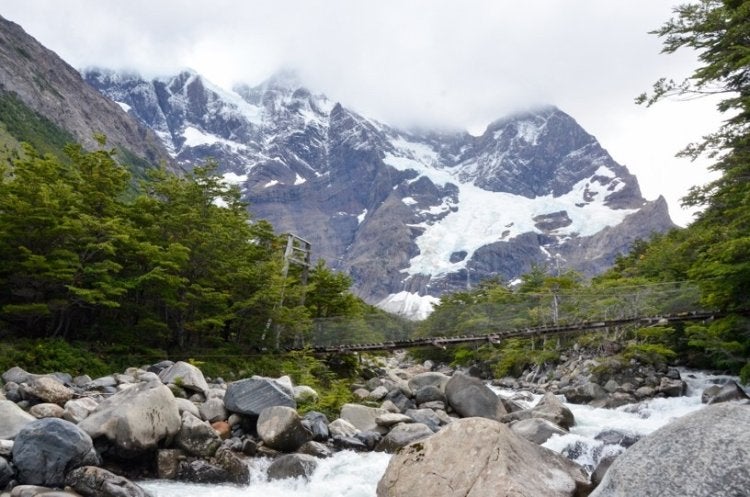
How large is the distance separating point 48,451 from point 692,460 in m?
7.69

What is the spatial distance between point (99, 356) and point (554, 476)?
12631 millimetres

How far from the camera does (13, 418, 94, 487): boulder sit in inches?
290

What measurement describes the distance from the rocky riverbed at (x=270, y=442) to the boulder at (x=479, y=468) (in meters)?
0.02

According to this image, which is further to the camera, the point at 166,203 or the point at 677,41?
the point at 166,203

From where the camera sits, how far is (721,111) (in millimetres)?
15141

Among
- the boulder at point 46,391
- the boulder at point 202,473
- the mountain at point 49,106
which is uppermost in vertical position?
the mountain at point 49,106

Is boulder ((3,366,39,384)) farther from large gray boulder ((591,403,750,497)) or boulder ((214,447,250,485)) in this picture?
large gray boulder ((591,403,750,497))

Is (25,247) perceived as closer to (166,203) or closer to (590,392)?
(166,203)

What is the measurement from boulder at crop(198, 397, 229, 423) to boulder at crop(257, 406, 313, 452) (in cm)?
89

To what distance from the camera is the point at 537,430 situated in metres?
11.7

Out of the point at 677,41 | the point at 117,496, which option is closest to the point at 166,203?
the point at 117,496

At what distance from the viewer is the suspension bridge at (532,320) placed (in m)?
20.6

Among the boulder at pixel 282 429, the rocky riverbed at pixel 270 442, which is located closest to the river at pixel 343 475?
the rocky riverbed at pixel 270 442

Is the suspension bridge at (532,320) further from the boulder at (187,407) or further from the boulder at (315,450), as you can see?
the boulder at (315,450)
